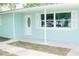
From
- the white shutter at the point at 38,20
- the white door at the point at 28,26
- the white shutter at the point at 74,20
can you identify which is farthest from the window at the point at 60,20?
the white door at the point at 28,26

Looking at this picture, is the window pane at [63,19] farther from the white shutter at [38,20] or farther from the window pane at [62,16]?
the white shutter at [38,20]

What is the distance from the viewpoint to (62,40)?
15922 mm

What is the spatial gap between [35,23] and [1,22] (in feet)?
20.1

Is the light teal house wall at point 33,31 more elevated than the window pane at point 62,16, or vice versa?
the window pane at point 62,16

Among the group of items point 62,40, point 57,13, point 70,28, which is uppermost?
point 57,13

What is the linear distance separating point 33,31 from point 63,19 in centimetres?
421

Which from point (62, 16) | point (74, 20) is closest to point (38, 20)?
point (62, 16)

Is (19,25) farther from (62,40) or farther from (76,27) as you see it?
(76,27)

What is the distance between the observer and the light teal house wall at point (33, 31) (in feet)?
50.2

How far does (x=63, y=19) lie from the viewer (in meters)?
15.9

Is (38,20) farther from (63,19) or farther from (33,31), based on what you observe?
(63,19)

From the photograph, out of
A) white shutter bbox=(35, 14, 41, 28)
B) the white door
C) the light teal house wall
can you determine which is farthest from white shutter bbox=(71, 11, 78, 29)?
the white door

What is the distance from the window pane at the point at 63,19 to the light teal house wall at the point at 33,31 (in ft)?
2.01

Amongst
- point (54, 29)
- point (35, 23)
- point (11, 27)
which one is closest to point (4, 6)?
point (11, 27)
